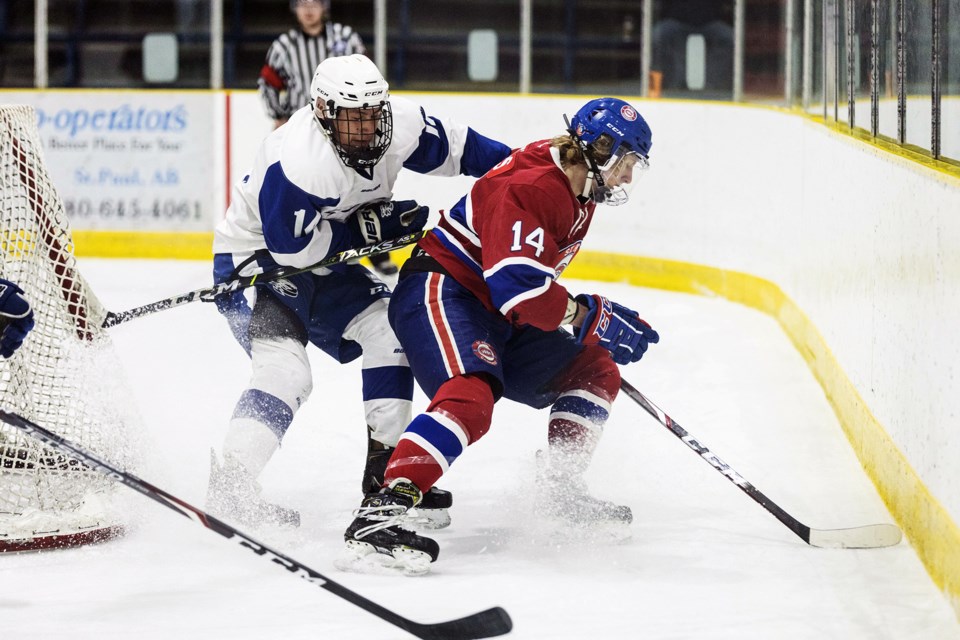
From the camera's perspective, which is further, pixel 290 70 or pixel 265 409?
pixel 290 70

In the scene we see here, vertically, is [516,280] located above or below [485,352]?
above

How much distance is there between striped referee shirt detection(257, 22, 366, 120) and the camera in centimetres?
632

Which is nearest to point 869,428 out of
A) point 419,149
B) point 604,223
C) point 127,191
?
point 419,149

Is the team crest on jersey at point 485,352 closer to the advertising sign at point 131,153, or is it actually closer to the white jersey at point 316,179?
the white jersey at point 316,179

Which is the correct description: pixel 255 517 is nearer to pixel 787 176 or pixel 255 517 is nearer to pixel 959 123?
pixel 959 123

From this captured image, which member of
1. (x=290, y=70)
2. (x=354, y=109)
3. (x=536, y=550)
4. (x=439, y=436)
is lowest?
Result: (x=536, y=550)

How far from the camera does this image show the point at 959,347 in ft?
7.38

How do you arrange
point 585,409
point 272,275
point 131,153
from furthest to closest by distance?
point 131,153 < point 272,275 < point 585,409

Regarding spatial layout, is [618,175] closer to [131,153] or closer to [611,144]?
[611,144]

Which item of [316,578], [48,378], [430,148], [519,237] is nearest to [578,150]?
[519,237]

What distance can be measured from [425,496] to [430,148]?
2.47ft

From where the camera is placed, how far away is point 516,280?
8.25 feet

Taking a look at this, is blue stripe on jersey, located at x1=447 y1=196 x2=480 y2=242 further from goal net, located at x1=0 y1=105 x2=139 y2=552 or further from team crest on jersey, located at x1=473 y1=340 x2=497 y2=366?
goal net, located at x1=0 y1=105 x2=139 y2=552

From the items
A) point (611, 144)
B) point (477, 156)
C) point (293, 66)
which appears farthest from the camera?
point (293, 66)
